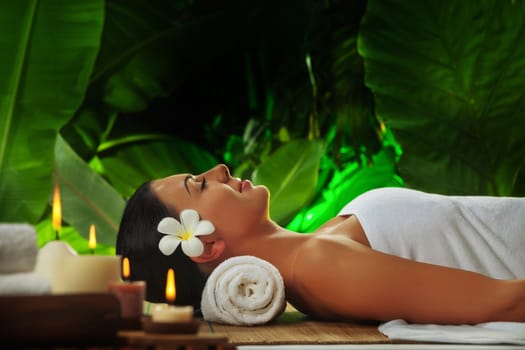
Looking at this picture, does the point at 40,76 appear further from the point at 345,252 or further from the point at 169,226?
the point at 345,252

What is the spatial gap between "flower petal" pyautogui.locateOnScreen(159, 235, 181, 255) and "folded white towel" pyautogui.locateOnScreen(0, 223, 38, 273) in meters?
0.62

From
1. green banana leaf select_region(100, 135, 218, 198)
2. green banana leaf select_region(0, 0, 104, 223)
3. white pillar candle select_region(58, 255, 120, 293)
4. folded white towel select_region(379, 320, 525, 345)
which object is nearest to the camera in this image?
white pillar candle select_region(58, 255, 120, 293)

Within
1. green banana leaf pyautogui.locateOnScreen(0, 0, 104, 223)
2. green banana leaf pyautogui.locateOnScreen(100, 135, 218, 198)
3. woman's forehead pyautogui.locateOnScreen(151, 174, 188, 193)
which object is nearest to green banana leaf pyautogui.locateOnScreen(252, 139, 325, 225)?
green banana leaf pyautogui.locateOnScreen(100, 135, 218, 198)

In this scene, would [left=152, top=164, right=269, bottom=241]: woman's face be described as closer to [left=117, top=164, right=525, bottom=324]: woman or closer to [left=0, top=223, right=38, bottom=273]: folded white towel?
[left=117, top=164, right=525, bottom=324]: woman

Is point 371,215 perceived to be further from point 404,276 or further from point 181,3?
point 181,3

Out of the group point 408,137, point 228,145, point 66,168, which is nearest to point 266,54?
point 228,145

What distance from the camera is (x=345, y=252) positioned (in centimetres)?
179

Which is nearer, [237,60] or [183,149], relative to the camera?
[183,149]

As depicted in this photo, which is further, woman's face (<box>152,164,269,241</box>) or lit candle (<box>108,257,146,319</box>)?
woman's face (<box>152,164,269,241</box>)

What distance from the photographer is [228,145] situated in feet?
12.7

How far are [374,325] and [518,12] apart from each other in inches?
69.0

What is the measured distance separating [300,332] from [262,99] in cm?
243

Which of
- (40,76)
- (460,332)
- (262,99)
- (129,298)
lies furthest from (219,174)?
(262,99)

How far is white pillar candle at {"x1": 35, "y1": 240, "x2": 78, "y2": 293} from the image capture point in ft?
4.26
